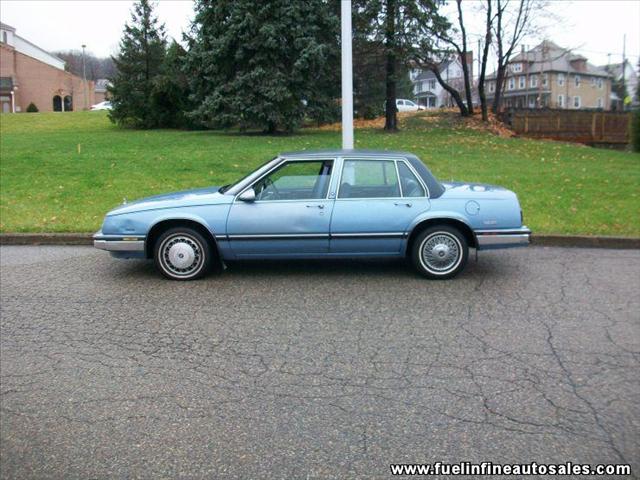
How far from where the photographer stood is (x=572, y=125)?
28812 mm

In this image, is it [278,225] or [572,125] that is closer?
[278,225]

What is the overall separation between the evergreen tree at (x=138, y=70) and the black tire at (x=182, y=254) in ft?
79.2

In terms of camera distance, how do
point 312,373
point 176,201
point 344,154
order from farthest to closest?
point 344,154
point 176,201
point 312,373

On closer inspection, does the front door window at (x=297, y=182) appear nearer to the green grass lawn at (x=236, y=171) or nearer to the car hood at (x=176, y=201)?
the car hood at (x=176, y=201)

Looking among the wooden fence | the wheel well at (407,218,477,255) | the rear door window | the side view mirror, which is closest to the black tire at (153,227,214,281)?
the side view mirror

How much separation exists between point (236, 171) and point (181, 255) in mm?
7484

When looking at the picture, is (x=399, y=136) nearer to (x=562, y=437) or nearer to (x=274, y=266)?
(x=274, y=266)

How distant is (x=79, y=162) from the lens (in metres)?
15.8

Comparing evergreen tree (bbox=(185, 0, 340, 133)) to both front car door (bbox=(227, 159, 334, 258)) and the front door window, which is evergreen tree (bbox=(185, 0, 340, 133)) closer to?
the front door window

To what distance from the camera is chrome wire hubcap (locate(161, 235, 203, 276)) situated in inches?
276

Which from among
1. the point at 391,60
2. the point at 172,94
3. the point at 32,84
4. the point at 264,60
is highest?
the point at 32,84

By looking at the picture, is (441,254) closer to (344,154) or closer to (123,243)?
(344,154)

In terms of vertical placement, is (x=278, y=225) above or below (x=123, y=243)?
above

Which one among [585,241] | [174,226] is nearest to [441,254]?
[174,226]
